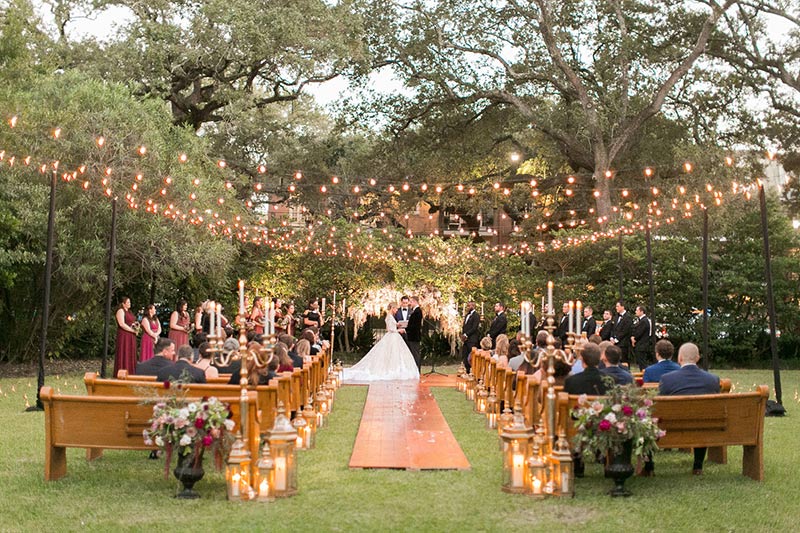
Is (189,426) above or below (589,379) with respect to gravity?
below

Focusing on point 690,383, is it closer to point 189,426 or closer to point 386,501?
point 386,501

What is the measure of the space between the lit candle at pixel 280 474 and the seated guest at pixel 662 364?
173 inches

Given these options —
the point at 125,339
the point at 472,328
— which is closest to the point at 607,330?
the point at 472,328

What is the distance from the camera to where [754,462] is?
29.7ft

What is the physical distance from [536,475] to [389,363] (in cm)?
1335

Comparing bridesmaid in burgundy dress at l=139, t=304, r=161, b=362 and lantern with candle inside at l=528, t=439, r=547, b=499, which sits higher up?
bridesmaid in burgundy dress at l=139, t=304, r=161, b=362

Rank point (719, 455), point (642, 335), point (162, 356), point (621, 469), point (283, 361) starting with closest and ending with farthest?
1. point (621, 469)
2. point (719, 455)
3. point (162, 356)
4. point (283, 361)
5. point (642, 335)

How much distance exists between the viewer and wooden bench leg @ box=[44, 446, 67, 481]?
8562 millimetres

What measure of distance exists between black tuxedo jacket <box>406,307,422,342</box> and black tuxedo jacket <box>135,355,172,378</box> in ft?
37.1

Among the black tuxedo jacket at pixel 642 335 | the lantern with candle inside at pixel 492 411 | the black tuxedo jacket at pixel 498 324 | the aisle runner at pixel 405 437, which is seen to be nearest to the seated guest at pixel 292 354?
the aisle runner at pixel 405 437

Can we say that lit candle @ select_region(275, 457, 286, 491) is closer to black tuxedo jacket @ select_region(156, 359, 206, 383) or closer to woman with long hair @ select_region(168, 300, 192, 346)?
black tuxedo jacket @ select_region(156, 359, 206, 383)

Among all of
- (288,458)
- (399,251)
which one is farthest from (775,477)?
(399,251)

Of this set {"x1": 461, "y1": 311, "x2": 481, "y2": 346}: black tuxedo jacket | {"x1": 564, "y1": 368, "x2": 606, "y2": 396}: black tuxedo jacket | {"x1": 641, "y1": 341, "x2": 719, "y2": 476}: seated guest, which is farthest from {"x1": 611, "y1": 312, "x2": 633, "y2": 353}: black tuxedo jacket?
{"x1": 564, "y1": 368, "x2": 606, "y2": 396}: black tuxedo jacket

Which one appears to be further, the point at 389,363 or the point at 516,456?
the point at 389,363
